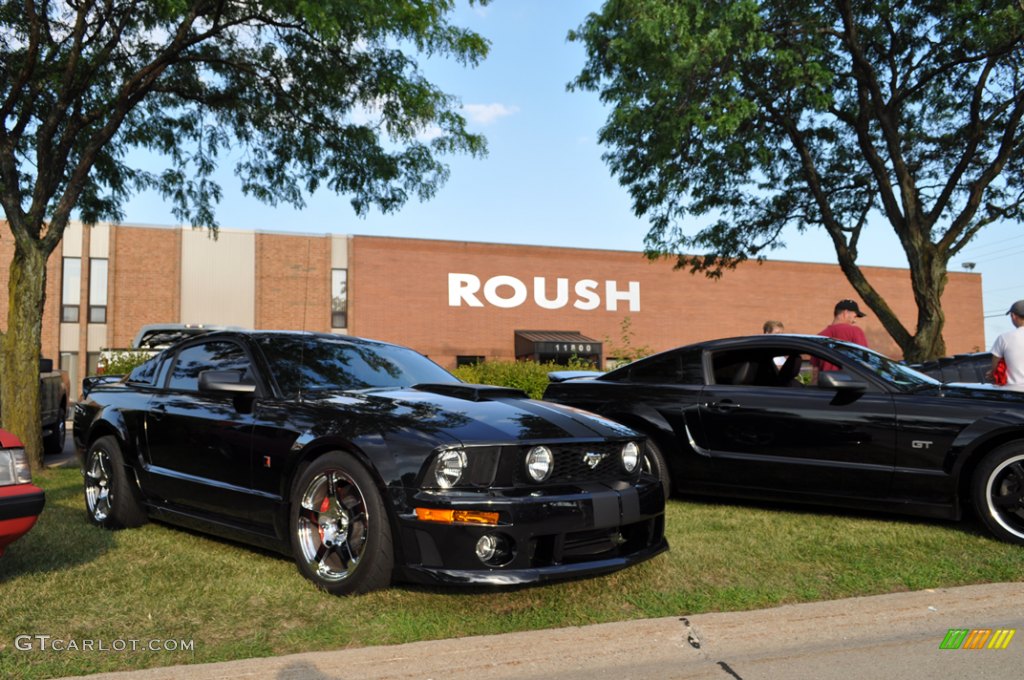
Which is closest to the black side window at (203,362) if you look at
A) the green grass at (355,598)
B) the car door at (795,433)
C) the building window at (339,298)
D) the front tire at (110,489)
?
the front tire at (110,489)

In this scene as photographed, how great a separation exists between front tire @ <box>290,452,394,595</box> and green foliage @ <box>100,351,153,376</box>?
9.68 metres

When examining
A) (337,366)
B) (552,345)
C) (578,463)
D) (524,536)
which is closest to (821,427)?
(578,463)

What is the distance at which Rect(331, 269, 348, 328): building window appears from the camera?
35.5m

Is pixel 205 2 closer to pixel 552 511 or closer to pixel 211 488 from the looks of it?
pixel 211 488


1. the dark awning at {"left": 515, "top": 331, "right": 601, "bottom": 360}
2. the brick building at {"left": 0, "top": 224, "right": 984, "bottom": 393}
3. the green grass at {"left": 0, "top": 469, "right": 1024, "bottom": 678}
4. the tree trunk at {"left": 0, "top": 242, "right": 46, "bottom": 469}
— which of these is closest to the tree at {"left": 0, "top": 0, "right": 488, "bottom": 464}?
the tree trunk at {"left": 0, "top": 242, "right": 46, "bottom": 469}

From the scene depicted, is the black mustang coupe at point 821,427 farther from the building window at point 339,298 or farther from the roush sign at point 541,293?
the roush sign at point 541,293

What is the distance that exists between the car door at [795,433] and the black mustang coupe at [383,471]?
213 centimetres

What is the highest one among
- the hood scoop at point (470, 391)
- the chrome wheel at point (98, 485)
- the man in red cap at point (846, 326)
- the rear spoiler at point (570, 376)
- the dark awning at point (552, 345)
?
the dark awning at point (552, 345)

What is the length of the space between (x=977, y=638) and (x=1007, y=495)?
1.84 meters

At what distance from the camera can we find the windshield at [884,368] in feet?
20.4

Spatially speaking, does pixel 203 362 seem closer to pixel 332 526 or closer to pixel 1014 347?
pixel 332 526

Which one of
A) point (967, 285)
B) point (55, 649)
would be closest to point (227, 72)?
point (55, 649)

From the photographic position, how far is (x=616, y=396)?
7371 mm

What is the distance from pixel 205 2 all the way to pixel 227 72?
200cm
